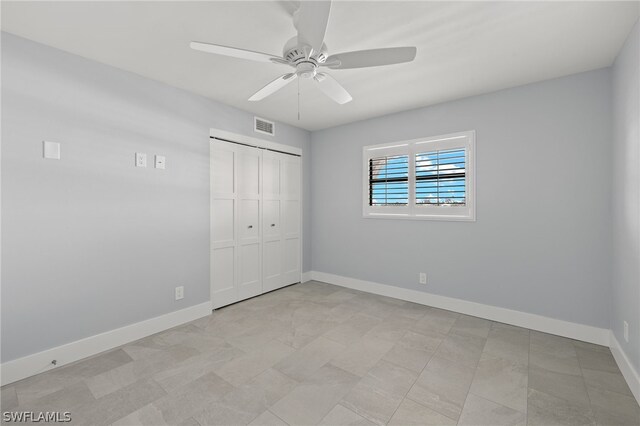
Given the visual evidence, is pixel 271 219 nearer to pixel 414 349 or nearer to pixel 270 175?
pixel 270 175

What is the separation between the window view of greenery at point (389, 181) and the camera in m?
3.84

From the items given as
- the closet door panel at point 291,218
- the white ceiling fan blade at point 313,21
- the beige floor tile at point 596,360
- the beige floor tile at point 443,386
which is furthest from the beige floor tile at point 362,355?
the white ceiling fan blade at point 313,21

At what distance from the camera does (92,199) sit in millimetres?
2467

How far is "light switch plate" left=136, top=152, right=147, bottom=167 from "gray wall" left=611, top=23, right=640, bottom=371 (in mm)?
4019

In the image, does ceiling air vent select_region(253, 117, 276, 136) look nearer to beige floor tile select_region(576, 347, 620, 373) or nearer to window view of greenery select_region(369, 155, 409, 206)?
window view of greenery select_region(369, 155, 409, 206)

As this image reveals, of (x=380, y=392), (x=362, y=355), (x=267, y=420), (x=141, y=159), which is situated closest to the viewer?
(x=267, y=420)

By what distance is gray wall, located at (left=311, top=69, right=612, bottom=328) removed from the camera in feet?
8.63

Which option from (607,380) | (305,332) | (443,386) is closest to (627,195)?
(607,380)

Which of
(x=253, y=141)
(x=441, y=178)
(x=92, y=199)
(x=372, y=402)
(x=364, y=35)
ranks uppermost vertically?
(x=364, y=35)

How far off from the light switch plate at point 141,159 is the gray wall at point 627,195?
13.2 ft

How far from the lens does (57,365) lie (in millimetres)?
2260

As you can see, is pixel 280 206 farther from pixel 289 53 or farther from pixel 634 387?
pixel 634 387

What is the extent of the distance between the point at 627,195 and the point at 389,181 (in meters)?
2.31

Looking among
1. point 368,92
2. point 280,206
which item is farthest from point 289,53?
point 280,206
